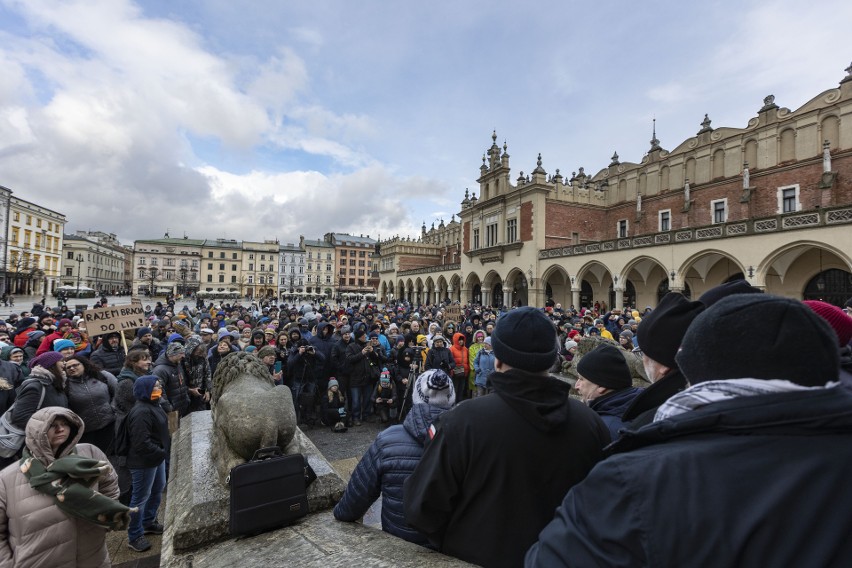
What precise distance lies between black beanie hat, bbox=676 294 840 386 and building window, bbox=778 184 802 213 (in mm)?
27132

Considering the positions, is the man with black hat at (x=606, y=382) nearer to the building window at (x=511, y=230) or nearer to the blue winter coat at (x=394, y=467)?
the blue winter coat at (x=394, y=467)

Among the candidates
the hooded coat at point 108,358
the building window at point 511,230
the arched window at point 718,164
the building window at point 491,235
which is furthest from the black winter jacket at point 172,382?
the building window at point 491,235

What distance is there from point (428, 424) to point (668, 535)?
4.08ft

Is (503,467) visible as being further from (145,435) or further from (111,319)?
(111,319)

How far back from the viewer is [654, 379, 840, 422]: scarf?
36.3 inches

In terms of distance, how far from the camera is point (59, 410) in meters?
2.51

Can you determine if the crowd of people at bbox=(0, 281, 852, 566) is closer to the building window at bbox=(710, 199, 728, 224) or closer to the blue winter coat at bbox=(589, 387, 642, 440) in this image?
the blue winter coat at bbox=(589, 387, 642, 440)

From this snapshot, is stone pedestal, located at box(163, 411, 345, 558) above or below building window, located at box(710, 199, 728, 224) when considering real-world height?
below

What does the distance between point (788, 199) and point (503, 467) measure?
91.0ft

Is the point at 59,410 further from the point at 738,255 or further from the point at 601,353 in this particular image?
the point at 738,255

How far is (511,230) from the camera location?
3166 centimetres

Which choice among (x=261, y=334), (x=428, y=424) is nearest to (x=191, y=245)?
(x=261, y=334)

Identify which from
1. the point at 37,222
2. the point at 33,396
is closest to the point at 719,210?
the point at 33,396

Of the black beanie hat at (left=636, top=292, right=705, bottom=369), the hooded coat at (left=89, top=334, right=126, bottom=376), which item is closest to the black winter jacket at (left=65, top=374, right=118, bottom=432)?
the hooded coat at (left=89, top=334, right=126, bottom=376)
